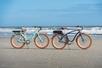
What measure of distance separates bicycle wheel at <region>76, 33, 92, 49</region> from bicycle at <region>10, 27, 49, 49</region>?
2.66 feet

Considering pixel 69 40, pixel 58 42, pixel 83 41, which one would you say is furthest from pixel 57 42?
pixel 83 41

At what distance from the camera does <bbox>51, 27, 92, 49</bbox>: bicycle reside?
1141 centimetres

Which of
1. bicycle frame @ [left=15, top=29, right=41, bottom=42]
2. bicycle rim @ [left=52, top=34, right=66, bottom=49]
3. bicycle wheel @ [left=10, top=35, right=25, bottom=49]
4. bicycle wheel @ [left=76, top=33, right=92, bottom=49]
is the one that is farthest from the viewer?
bicycle frame @ [left=15, top=29, right=41, bottom=42]

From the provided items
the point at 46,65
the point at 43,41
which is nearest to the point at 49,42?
the point at 43,41

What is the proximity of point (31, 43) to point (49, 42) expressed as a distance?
1023mm

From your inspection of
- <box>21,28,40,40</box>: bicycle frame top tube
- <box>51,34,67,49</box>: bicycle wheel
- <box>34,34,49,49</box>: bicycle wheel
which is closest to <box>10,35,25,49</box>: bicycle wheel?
<box>21,28,40,40</box>: bicycle frame top tube

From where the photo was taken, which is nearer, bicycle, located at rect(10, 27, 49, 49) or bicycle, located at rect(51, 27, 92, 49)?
bicycle, located at rect(51, 27, 92, 49)

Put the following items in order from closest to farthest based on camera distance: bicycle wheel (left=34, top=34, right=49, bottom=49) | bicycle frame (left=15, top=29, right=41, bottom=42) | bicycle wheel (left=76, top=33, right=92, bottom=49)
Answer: bicycle wheel (left=76, top=33, right=92, bottom=49)
bicycle wheel (left=34, top=34, right=49, bottom=49)
bicycle frame (left=15, top=29, right=41, bottom=42)

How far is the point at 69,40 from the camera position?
11.6 meters

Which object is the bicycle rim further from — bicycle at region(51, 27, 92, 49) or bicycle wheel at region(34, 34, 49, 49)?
bicycle wheel at region(34, 34, 49, 49)

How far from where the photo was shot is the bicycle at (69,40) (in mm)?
11406

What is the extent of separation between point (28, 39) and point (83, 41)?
1.51 metres

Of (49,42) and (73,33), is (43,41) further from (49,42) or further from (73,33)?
(73,33)

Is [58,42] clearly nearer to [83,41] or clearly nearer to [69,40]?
[69,40]
